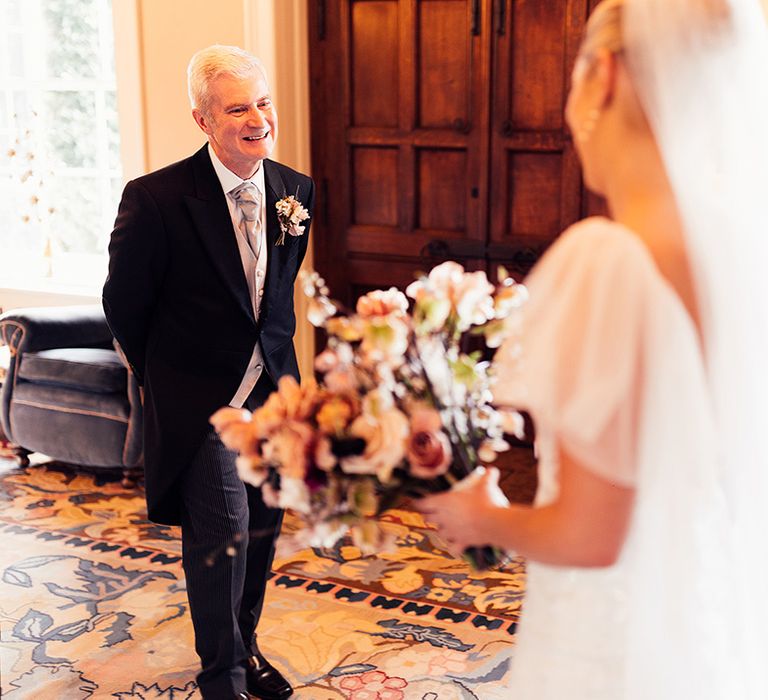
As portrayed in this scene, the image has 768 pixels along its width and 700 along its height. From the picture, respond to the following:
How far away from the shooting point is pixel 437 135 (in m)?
5.52

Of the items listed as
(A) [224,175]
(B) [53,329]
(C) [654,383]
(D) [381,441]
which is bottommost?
(B) [53,329]

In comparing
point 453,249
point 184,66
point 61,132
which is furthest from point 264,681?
point 61,132

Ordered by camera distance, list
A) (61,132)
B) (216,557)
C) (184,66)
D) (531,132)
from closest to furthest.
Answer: (216,557) < (531,132) < (184,66) < (61,132)

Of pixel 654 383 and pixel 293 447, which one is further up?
pixel 654 383

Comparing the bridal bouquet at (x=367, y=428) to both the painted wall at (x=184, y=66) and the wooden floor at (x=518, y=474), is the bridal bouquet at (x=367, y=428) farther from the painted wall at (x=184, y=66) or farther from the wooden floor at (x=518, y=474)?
the painted wall at (x=184, y=66)

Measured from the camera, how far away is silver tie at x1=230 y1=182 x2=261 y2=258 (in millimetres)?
3307

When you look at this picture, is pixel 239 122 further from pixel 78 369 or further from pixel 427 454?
pixel 78 369

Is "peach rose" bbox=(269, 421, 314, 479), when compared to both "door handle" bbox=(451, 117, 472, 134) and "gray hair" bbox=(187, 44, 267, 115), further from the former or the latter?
"door handle" bbox=(451, 117, 472, 134)

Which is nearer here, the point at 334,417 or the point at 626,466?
the point at 626,466

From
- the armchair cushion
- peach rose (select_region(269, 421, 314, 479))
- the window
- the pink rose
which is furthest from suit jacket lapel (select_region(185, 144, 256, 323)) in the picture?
the window

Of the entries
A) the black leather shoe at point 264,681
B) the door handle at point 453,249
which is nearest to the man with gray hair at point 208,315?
the black leather shoe at point 264,681

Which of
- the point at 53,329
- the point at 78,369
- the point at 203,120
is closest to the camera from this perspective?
the point at 203,120

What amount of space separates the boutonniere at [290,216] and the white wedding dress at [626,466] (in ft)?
5.51

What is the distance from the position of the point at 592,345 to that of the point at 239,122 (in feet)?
6.52
